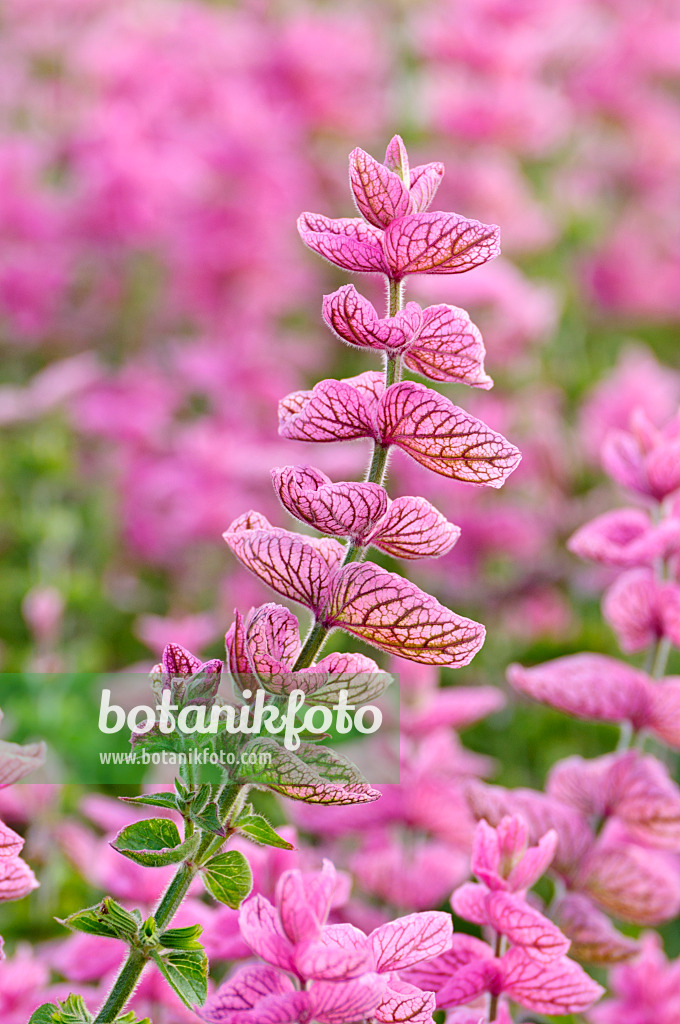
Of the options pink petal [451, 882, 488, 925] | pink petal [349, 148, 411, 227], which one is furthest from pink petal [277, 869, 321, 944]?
pink petal [349, 148, 411, 227]

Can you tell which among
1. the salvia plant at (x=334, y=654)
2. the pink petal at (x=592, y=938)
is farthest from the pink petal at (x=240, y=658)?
the pink petal at (x=592, y=938)

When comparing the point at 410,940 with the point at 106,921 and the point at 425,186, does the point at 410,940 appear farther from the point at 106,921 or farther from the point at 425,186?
the point at 425,186

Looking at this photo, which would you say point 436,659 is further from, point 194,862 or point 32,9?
point 32,9

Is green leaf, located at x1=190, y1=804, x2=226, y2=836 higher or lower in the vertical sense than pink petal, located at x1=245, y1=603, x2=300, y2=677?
lower

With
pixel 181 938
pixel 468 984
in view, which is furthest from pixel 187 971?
pixel 468 984

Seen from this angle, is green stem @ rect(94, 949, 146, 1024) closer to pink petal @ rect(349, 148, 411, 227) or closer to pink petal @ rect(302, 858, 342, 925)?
pink petal @ rect(302, 858, 342, 925)
